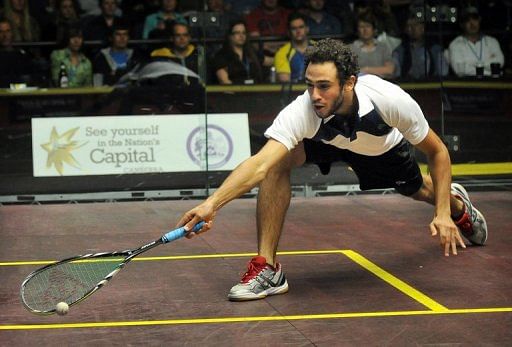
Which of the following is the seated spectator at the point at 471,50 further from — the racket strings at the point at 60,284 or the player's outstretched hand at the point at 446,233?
the racket strings at the point at 60,284

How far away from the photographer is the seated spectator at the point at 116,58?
11.5 meters

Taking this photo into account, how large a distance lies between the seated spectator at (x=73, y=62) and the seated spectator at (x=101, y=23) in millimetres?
106

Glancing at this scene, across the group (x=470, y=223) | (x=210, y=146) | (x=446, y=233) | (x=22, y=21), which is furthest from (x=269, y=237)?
(x=22, y=21)

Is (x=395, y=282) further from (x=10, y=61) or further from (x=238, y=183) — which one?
(x=10, y=61)

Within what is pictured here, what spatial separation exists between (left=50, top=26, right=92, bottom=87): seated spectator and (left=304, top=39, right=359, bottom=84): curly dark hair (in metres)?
5.23

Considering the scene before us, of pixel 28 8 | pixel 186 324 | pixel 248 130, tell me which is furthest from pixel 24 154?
pixel 186 324

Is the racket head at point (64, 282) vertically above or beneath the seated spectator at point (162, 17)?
beneath

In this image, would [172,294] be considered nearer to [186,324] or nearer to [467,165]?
[186,324]

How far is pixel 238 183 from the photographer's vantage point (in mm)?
6262

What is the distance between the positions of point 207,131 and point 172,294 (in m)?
4.65

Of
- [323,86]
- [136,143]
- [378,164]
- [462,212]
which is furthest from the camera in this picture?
[136,143]

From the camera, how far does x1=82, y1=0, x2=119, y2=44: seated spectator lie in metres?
11.7

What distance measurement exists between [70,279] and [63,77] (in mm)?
5388

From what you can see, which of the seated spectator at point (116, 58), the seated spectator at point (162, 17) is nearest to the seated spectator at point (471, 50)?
the seated spectator at point (162, 17)
